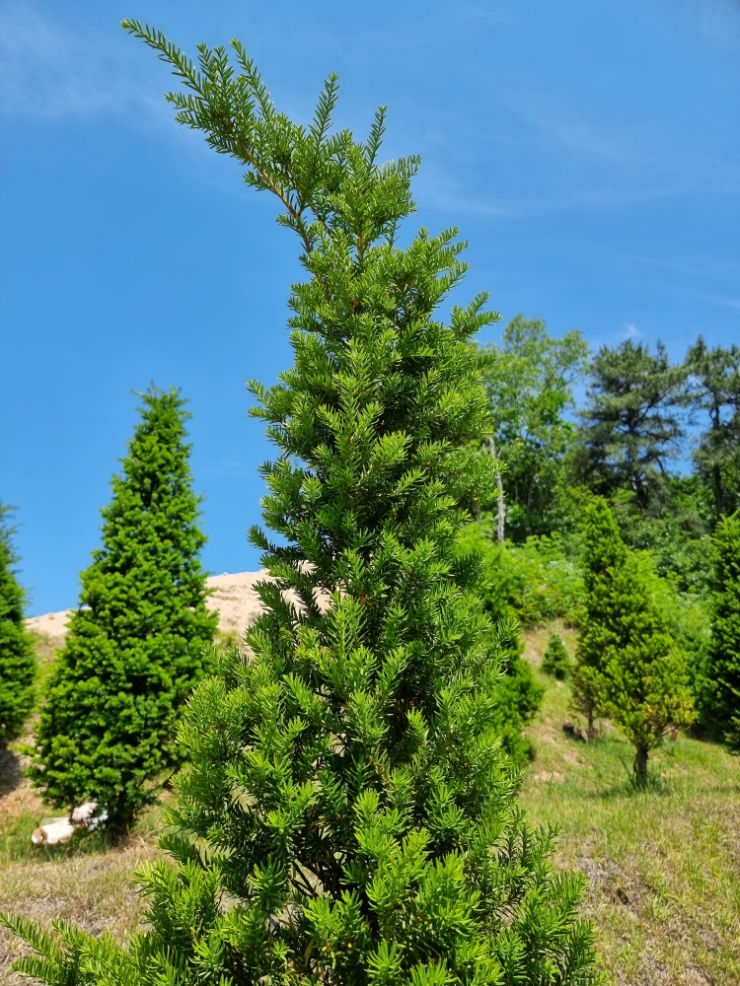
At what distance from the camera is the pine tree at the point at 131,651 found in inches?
348

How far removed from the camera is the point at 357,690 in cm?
274

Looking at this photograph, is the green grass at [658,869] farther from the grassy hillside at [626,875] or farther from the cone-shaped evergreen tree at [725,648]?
the cone-shaped evergreen tree at [725,648]

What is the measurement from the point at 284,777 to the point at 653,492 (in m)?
38.6

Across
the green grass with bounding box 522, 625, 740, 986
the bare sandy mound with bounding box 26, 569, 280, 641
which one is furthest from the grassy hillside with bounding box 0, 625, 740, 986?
the bare sandy mound with bounding box 26, 569, 280, 641

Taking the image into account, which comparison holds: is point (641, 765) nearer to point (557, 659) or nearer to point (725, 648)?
point (725, 648)

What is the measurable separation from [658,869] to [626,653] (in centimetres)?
581

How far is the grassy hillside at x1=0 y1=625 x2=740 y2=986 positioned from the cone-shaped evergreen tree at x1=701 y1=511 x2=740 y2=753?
1.42m

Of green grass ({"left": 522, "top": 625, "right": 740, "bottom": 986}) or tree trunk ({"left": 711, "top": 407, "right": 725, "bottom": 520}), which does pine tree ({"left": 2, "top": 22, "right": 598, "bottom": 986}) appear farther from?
tree trunk ({"left": 711, "top": 407, "right": 725, "bottom": 520})

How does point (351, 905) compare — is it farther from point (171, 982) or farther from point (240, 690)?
point (240, 690)

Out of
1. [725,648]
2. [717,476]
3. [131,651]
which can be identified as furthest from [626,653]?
[717,476]

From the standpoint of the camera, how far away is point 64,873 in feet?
22.8

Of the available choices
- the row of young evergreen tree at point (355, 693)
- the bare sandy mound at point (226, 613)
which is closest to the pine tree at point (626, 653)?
the bare sandy mound at point (226, 613)

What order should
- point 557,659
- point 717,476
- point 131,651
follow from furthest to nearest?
point 717,476 → point 557,659 → point 131,651

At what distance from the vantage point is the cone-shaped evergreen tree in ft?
40.8
